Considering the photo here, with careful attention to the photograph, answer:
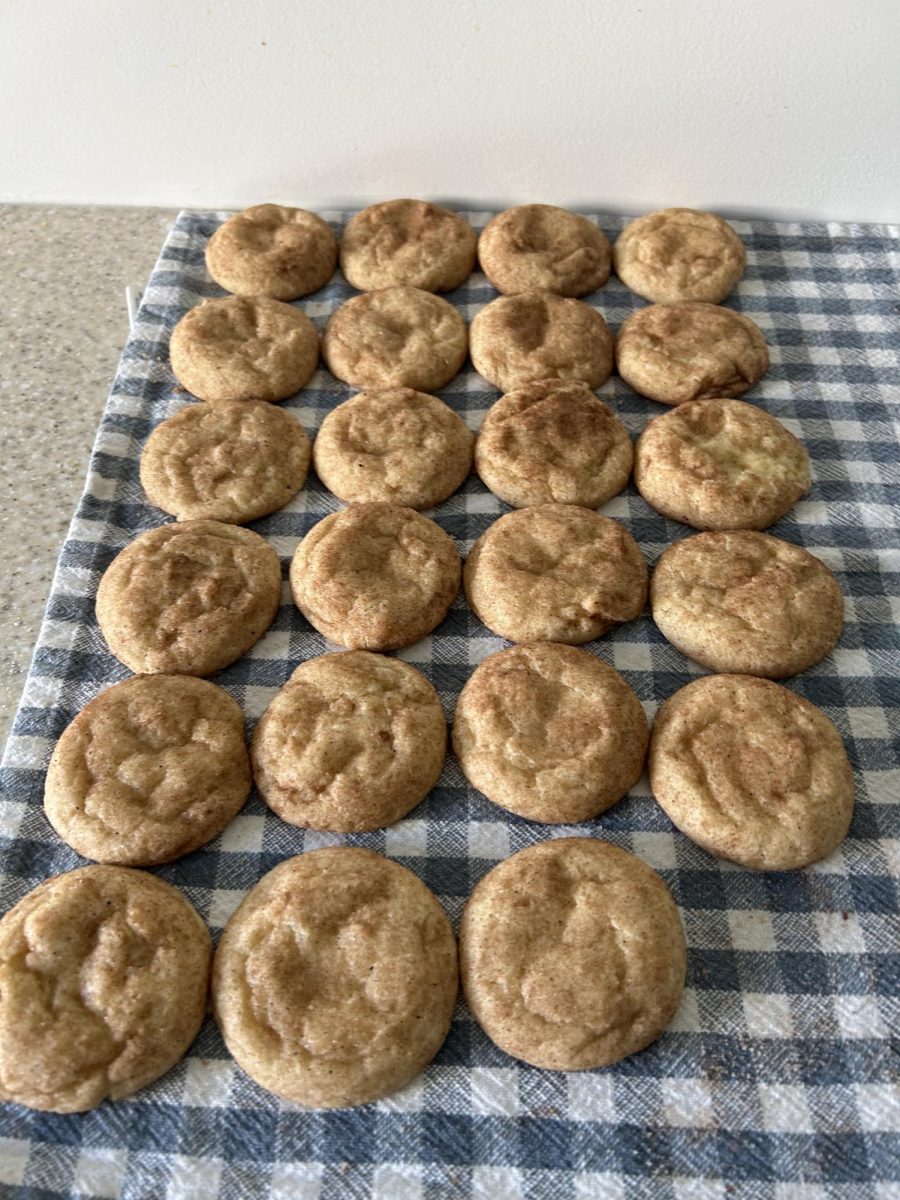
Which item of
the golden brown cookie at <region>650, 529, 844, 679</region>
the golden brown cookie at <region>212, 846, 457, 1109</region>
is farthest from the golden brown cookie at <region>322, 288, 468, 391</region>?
the golden brown cookie at <region>212, 846, 457, 1109</region>

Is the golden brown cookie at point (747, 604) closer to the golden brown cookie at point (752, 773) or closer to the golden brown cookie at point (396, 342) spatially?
the golden brown cookie at point (752, 773)

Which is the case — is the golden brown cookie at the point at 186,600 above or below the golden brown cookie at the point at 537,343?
below

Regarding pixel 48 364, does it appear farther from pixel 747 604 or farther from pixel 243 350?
pixel 747 604

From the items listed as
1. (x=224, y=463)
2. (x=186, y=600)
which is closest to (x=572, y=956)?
(x=186, y=600)

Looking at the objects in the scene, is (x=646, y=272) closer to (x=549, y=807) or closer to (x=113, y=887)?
(x=549, y=807)

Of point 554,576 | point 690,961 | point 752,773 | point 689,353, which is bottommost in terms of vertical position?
point 690,961

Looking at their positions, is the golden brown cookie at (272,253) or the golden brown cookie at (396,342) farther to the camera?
the golden brown cookie at (272,253)

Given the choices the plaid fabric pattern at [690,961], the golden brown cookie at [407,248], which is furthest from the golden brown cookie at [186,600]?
the golden brown cookie at [407,248]
